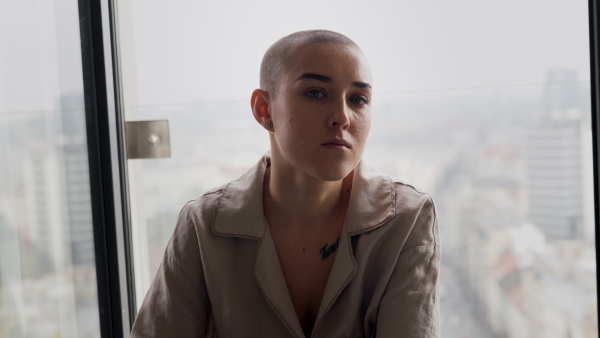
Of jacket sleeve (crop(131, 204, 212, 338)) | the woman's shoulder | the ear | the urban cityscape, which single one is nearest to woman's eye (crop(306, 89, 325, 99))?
the ear

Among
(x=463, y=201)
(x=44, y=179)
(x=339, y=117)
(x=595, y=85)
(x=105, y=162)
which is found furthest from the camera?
(x=105, y=162)

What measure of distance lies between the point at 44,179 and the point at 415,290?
101 cm

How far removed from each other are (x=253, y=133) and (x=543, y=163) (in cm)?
84

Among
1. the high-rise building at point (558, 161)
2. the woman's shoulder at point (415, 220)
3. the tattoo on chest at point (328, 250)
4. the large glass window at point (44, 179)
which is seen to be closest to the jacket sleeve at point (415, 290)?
the woman's shoulder at point (415, 220)

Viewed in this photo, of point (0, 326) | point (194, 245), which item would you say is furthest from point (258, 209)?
point (0, 326)

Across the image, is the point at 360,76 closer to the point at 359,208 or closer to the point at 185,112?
the point at 359,208

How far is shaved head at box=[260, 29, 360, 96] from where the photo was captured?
1.21 metres

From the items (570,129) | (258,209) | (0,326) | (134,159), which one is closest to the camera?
(258,209)

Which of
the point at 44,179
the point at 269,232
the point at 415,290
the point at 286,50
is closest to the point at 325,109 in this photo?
the point at 286,50

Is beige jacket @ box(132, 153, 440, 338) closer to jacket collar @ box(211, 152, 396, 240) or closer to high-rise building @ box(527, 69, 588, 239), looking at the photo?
jacket collar @ box(211, 152, 396, 240)

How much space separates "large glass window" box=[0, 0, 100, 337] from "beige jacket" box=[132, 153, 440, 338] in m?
0.40

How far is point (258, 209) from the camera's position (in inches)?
50.4

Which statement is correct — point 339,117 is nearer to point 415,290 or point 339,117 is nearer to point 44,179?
point 415,290

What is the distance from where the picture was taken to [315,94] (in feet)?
3.89
